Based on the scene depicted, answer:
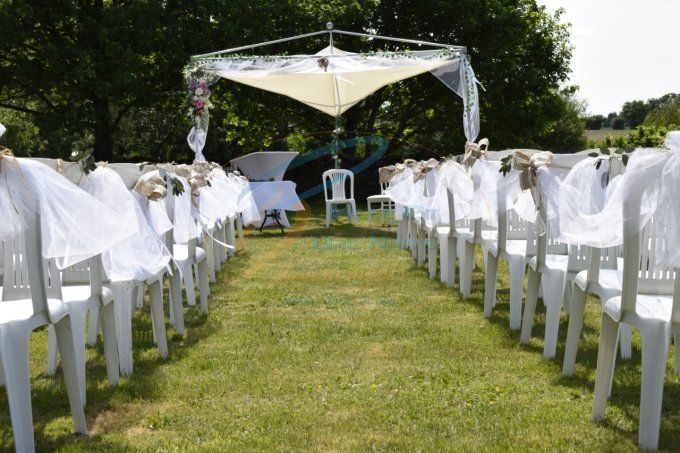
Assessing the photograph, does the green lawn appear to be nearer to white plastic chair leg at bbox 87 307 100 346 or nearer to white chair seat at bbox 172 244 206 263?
white plastic chair leg at bbox 87 307 100 346

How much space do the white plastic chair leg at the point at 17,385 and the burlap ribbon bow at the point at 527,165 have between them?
8.33ft

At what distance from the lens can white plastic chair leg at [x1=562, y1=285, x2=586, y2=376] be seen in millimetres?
3350

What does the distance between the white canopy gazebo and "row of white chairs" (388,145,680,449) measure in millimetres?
3922

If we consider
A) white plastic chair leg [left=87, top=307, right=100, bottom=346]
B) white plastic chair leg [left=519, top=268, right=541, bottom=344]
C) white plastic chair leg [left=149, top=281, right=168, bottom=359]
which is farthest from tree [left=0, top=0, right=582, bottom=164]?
white plastic chair leg [left=519, top=268, right=541, bottom=344]

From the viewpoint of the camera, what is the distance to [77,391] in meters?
2.83

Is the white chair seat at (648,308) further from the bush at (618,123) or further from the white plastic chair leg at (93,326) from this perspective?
the bush at (618,123)

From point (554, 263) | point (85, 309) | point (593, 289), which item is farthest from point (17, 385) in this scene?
point (554, 263)

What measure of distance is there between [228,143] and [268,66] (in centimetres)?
1514

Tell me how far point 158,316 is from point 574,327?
2.19 metres

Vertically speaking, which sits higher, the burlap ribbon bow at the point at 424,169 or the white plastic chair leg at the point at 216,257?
the burlap ribbon bow at the point at 424,169

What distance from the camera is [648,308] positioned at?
2648 mm

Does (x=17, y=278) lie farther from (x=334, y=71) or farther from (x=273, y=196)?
(x=273, y=196)

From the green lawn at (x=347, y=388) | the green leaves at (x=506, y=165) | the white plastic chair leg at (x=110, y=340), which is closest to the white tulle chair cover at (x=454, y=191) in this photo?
the green lawn at (x=347, y=388)

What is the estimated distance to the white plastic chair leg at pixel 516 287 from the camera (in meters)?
4.47
